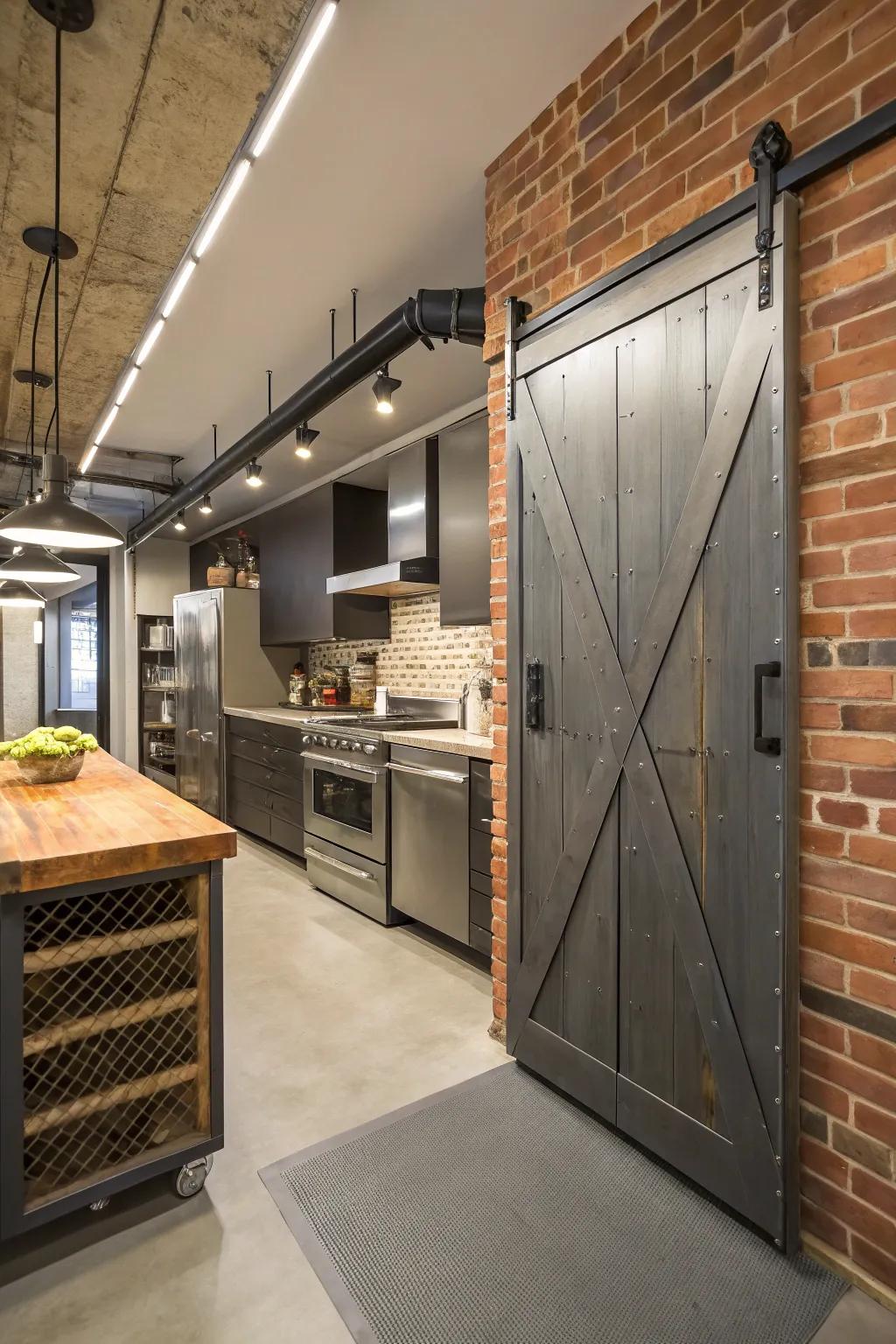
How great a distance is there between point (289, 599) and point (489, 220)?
143 inches

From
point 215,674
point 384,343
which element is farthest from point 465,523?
point 215,674

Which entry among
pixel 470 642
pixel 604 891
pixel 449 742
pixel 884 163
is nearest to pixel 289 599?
pixel 470 642

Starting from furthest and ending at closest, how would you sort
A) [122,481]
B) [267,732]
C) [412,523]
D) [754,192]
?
1. [122,481]
2. [267,732]
3. [412,523]
4. [754,192]

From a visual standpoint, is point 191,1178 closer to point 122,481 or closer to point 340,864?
point 340,864

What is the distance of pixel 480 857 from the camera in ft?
9.95

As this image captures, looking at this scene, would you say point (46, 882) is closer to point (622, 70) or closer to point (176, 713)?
point (622, 70)

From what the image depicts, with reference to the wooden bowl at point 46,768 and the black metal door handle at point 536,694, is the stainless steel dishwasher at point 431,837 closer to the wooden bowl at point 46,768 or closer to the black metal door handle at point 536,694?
the black metal door handle at point 536,694

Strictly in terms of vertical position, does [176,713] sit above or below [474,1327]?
above

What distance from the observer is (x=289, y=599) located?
5676 millimetres

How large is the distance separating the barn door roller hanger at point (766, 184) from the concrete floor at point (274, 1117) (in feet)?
7.15

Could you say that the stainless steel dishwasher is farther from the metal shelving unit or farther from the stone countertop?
the metal shelving unit

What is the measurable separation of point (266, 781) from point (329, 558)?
171cm

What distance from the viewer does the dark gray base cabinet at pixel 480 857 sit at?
9.84 feet

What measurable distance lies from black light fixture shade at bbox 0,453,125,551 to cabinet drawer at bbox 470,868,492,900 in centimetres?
192
